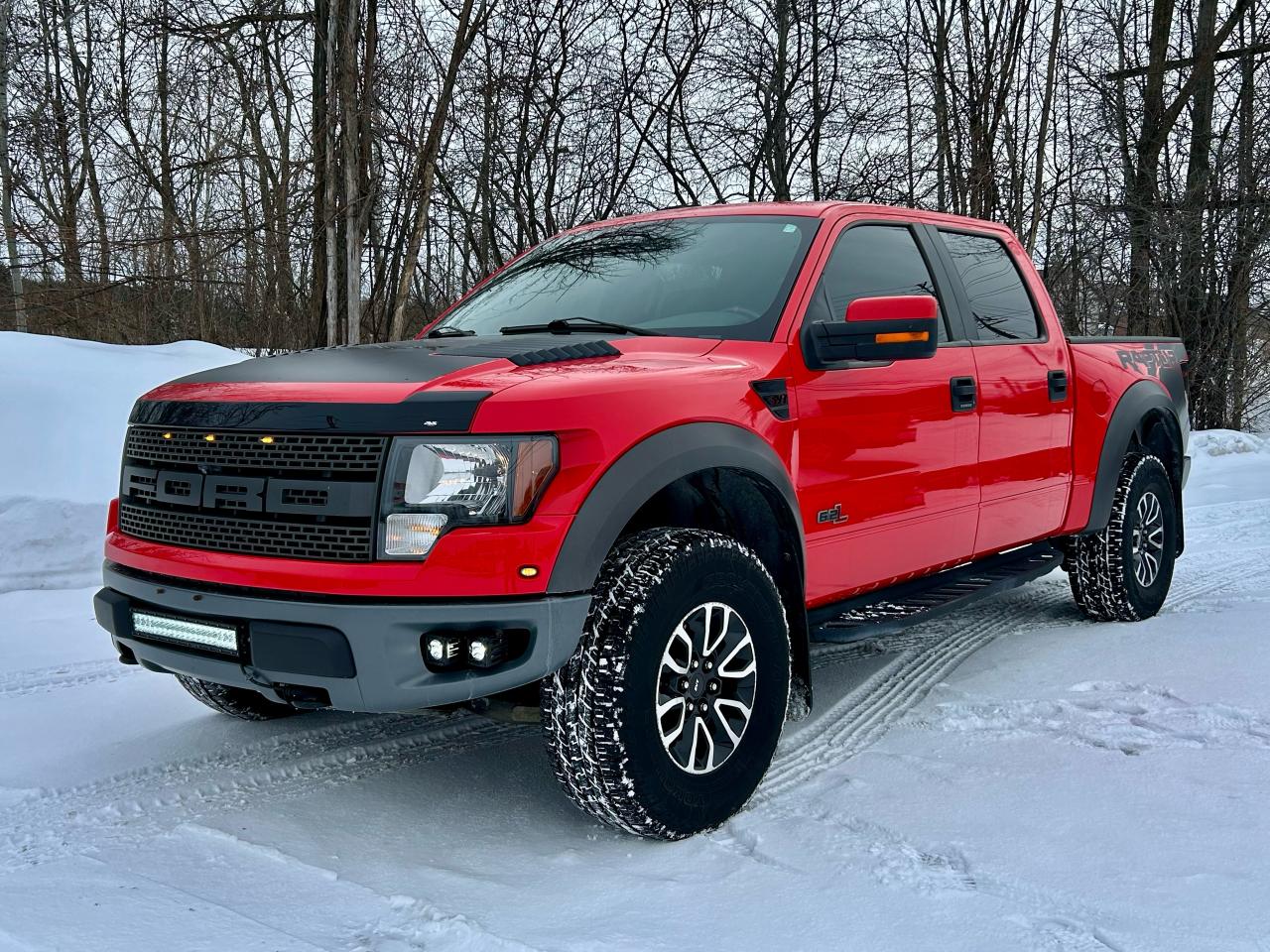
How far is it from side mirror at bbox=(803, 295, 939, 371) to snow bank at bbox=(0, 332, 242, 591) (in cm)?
432

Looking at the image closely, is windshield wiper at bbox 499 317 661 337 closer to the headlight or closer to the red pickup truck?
Result: the red pickup truck

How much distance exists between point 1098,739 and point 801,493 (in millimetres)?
1278

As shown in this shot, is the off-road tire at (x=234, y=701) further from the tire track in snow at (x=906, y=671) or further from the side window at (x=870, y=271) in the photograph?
the side window at (x=870, y=271)

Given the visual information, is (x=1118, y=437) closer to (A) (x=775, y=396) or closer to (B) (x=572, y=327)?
(A) (x=775, y=396)

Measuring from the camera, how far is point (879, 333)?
3.21 m

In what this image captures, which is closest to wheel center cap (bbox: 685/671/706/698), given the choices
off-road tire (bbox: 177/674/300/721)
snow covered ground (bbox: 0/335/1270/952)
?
snow covered ground (bbox: 0/335/1270/952)

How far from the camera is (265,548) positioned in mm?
2639

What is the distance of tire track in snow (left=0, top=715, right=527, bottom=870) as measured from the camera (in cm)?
282

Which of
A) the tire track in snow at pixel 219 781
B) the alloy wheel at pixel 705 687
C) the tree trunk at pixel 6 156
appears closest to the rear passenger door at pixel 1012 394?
the alloy wheel at pixel 705 687

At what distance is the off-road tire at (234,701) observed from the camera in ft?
11.8

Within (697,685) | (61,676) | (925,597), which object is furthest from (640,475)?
(61,676)

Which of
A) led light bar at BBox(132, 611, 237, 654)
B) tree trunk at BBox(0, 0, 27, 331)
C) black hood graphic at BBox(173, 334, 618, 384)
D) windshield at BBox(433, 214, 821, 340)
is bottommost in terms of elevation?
led light bar at BBox(132, 611, 237, 654)

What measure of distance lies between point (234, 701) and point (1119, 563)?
12.7 ft

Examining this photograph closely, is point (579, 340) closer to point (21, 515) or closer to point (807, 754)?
point (807, 754)
